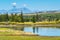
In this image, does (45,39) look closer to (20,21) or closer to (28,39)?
(28,39)

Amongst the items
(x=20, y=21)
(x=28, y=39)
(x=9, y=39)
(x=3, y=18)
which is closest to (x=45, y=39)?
(x=28, y=39)

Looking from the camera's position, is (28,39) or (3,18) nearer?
(28,39)

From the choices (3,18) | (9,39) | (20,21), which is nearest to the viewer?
(9,39)

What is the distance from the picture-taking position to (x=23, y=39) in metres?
47.2

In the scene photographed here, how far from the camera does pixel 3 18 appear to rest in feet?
534

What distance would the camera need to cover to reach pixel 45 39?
4744cm

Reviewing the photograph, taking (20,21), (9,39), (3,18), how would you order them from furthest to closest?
(3,18) → (20,21) → (9,39)

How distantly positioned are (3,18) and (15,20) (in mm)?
13571

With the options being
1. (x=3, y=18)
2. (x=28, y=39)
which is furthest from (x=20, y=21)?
(x=28, y=39)

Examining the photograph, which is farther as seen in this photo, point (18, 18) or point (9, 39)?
point (18, 18)

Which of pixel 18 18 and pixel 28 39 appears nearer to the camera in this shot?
pixel 28 39

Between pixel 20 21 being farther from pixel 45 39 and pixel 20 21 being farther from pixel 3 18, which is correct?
pixel 45 39

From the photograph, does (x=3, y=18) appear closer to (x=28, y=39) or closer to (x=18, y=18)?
(x=18, y=18)

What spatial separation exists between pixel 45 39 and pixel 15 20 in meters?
106
